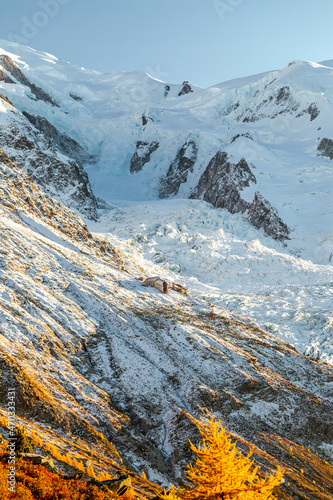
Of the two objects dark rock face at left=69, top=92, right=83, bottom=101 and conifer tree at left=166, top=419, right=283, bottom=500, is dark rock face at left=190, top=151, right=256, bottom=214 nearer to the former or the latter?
conifer tree at left=166, top=419, right=283, bottom=500

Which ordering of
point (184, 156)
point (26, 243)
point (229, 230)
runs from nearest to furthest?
point (26, 243) < point (229, 230) < point (184, 156)

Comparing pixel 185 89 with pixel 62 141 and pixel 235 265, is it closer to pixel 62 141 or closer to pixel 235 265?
pixel 62 141

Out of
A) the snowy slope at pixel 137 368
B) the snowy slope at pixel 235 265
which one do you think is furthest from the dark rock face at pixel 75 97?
the snowy slope at pixel 137 368

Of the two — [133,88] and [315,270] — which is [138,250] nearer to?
[315,270]

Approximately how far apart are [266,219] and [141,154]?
184 feet

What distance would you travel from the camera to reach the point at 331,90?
11400cm

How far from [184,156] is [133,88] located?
74.6m

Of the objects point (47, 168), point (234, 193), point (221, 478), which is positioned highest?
point (234, 193)

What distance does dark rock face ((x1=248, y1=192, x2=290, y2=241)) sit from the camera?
237 feet

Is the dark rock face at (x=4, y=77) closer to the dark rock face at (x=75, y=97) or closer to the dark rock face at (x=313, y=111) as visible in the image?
the dark rock face at (x=75, y=97)

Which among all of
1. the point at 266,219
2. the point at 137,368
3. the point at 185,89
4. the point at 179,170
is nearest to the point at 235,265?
the point at 266,219

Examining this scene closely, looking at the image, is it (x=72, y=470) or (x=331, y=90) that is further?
(x=331, y=90)

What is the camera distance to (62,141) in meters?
115

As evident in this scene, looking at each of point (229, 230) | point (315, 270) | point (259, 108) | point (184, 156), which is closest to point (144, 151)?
point (184, 156)
